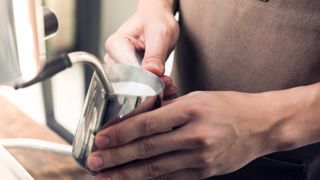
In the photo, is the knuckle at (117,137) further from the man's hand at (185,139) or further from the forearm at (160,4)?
the forearm at (160,4)

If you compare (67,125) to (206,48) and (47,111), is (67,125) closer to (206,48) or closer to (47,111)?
(47,111)

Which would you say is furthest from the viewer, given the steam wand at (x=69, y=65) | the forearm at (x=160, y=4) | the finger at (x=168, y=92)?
the forearm at (x=160, y=4)

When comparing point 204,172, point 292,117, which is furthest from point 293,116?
point 204,172

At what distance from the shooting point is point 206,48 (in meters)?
0.61

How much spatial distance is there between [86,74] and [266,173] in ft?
2.64

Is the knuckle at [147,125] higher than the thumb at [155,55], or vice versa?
the knuckle at [147,125]

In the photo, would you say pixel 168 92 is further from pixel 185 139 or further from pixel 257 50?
pixel 257 50

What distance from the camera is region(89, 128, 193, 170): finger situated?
0.38 meters

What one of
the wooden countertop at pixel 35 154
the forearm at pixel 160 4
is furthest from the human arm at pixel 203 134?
the forearm at pixel 160 4

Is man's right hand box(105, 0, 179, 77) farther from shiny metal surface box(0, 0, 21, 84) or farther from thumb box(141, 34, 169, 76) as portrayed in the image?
shiny metal surface box(0, 0, 21, 84)

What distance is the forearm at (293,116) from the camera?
0.46 m

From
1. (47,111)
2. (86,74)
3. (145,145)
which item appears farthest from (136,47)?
(47,111)

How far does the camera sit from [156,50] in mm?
541

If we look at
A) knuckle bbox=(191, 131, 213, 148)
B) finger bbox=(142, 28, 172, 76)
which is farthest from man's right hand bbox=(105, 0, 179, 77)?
knuckle bbox=(191, 131, 213, 148)
